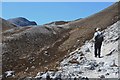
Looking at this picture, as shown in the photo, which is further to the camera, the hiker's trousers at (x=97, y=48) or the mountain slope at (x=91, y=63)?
the hiker's trousers at (x=97, y=48)

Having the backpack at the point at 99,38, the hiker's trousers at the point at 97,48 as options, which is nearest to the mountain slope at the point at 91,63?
the hiker's trousers at the point at 97,48

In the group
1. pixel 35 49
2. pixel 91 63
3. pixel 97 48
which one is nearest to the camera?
pixel 91 63

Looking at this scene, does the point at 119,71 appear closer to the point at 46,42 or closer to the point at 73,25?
the point at 46,42

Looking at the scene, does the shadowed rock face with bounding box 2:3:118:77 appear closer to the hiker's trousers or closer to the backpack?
the hiker's trousers

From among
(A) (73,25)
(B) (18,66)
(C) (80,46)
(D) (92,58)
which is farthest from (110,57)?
(A) (73,25)

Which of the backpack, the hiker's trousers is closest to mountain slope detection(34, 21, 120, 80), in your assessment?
the hiker's trousers

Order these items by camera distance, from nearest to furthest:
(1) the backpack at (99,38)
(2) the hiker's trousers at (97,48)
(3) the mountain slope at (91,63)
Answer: (3) the mountain slope at (91,63) → (2) the hiker's trousers at (97,48) → (1) the backpack at (99,38)

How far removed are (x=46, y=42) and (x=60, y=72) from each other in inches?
761

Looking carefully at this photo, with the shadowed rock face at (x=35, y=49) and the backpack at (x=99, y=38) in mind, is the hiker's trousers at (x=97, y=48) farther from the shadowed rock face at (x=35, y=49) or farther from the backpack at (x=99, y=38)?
the shadowed rock face at (x=35, y=49)

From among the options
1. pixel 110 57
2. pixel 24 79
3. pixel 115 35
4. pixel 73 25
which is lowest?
pixel 24 79

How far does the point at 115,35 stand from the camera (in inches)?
1142

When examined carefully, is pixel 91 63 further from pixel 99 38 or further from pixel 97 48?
pixel 99 38

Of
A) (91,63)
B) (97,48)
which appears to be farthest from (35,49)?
(91,63)

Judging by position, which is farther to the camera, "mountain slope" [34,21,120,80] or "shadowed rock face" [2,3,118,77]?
"shadowed rock face" [2,3,118,77]
